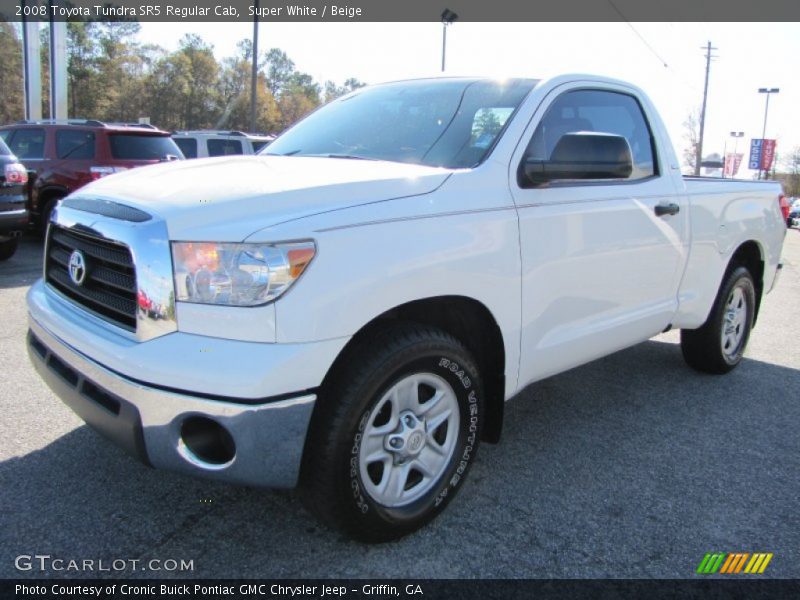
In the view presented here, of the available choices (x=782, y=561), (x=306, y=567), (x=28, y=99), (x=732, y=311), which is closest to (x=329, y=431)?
(x=306, y=567)

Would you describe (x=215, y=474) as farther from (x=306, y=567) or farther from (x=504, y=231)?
(x=504, y=231)

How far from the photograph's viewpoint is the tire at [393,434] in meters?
2.28

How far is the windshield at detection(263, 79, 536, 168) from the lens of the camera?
2967 mm

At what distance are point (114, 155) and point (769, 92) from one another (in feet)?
225

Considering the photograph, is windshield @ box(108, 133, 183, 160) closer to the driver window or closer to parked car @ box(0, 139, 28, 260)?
parked car @ box(0, 139, 28, 260)

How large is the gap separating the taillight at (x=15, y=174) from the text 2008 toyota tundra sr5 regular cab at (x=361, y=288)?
17.6 ft

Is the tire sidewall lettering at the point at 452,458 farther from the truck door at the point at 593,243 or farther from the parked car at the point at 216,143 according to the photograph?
the parked car at the point at 216,143

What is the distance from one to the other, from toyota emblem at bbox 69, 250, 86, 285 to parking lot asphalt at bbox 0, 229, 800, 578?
37.0 inches

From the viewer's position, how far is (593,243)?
321 centimetres

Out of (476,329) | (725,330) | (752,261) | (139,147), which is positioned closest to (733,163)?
(139,147)

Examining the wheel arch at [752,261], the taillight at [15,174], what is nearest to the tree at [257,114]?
the taillight at [15,174]

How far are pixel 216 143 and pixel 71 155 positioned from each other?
5119 mm

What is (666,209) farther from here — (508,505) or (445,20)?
(445,20)

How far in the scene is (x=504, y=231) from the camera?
2750 mm
